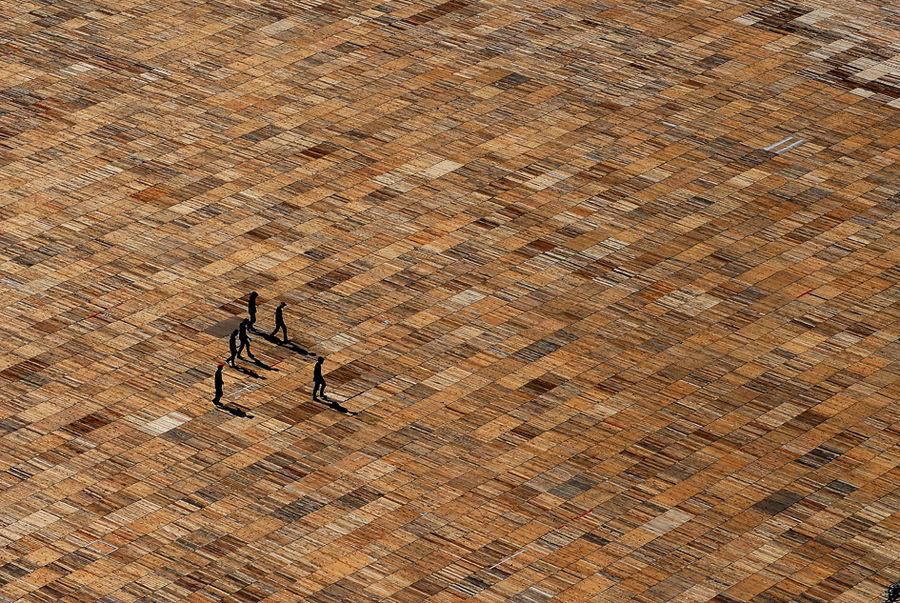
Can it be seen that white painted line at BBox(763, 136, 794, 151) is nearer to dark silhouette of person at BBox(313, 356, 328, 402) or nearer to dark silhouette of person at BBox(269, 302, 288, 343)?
dark silhouette of person at BBox(269, 302, 288, 343)

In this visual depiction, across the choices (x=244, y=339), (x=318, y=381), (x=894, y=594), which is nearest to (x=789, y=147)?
(x=318, y=381)

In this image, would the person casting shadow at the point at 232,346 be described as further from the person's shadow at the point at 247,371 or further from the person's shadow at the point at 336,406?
the person's shadow at the point at 336,406

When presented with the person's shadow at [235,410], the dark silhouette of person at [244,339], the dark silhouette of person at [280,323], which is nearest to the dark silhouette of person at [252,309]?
the dark silhouette of person at [244,339]

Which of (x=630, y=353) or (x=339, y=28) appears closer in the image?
(x=630, y=353)

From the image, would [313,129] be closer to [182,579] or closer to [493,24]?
[493,24]

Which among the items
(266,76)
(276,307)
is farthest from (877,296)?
(266,76)

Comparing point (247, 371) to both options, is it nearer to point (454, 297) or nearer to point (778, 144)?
point (454, 297)

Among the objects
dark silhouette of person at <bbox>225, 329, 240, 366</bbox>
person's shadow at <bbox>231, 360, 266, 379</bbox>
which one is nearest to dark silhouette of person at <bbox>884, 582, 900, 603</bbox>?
person's shadow at <bbox>231, 360, 266, 379</bbox>
